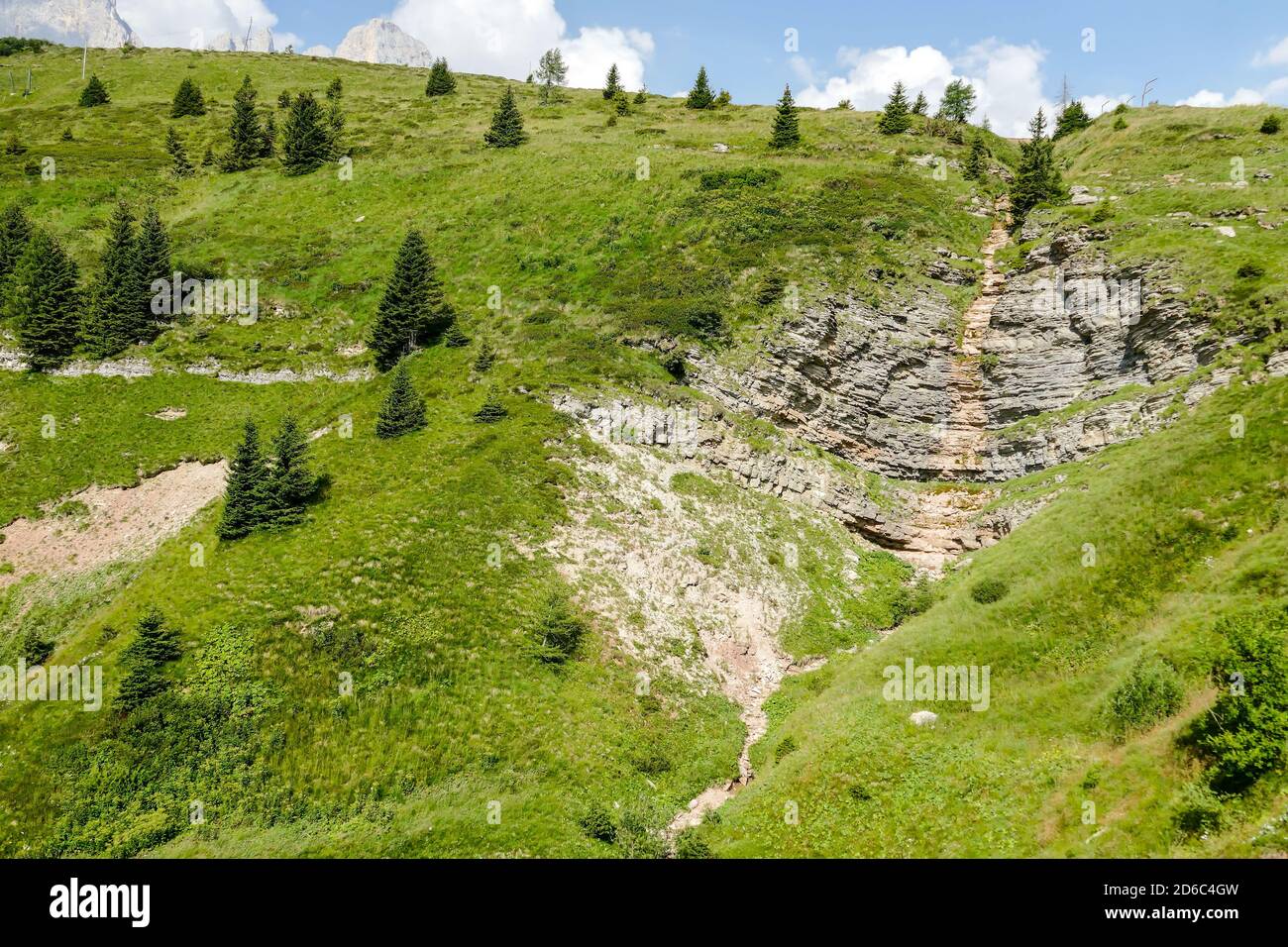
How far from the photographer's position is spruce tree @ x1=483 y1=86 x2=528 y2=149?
275 ft

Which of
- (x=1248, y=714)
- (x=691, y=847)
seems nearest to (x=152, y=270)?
(x=691, y=847)

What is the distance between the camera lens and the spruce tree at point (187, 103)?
99.7 m

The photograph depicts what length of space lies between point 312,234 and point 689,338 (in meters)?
41.2

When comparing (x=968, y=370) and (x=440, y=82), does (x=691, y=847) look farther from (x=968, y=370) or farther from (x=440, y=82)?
(x=440, y=82)

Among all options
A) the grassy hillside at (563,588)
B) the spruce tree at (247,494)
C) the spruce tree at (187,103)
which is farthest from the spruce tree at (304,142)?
the spruce tree at (247,494)

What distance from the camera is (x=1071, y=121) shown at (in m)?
88.7

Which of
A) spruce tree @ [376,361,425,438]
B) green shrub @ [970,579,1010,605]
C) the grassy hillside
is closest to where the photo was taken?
the grassy hillside

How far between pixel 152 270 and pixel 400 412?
99.8 ft

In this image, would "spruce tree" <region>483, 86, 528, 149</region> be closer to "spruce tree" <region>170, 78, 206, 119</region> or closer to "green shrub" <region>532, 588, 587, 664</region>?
"spruce tree" <region>170, 78, 206, 119</region>

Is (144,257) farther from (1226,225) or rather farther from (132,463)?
(1226,225)

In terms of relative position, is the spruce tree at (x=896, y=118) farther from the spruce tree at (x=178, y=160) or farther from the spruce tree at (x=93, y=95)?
the spruce tree at (x=93, y=95)

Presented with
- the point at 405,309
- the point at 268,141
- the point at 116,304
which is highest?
the point at 268,141

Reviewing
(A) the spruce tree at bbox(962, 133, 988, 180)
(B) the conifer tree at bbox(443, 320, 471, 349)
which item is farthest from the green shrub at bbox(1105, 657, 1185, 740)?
(A) the spruce tree at bbox(962, 133, 988, 180)

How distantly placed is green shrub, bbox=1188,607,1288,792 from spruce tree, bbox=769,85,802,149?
7764 centimetres
